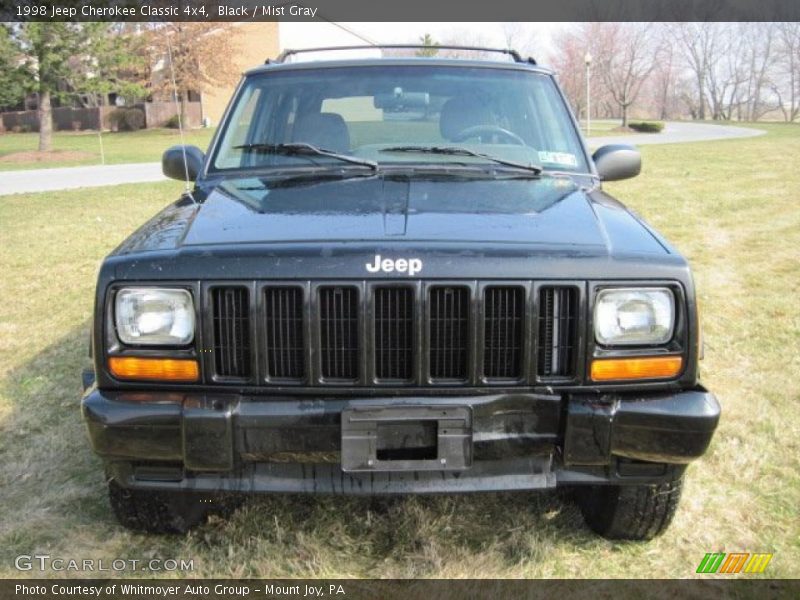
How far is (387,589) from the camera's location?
259cm

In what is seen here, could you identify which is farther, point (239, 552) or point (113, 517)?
point (113, 517)

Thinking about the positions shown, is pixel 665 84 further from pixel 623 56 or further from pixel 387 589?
pixel 387 589

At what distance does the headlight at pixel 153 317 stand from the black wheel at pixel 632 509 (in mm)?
1547

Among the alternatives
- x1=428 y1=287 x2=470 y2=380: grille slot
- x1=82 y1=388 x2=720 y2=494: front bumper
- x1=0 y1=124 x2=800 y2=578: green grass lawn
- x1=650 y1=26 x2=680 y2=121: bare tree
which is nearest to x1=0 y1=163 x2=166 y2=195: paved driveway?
x1=0 y1=124 x2=800 y2=578: green grass lawn

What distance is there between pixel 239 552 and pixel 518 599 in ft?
3.39

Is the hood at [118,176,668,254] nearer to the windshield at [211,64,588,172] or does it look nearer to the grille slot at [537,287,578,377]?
the grille slot at [537,287,578,377]

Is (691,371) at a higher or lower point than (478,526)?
higher

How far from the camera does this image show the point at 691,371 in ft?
7.79

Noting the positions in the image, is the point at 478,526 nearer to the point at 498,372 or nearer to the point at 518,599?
the point at 518,599

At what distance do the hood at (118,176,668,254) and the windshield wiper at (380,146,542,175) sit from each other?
0.12 m

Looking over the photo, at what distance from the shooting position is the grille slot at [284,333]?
2.30m

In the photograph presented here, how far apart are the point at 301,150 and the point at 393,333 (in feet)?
4.36

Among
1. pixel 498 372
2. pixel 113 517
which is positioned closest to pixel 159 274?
pixel 498 372

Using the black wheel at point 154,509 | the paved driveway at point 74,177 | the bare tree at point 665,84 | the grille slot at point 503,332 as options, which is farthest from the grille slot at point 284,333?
the bare tree at point 665,84
